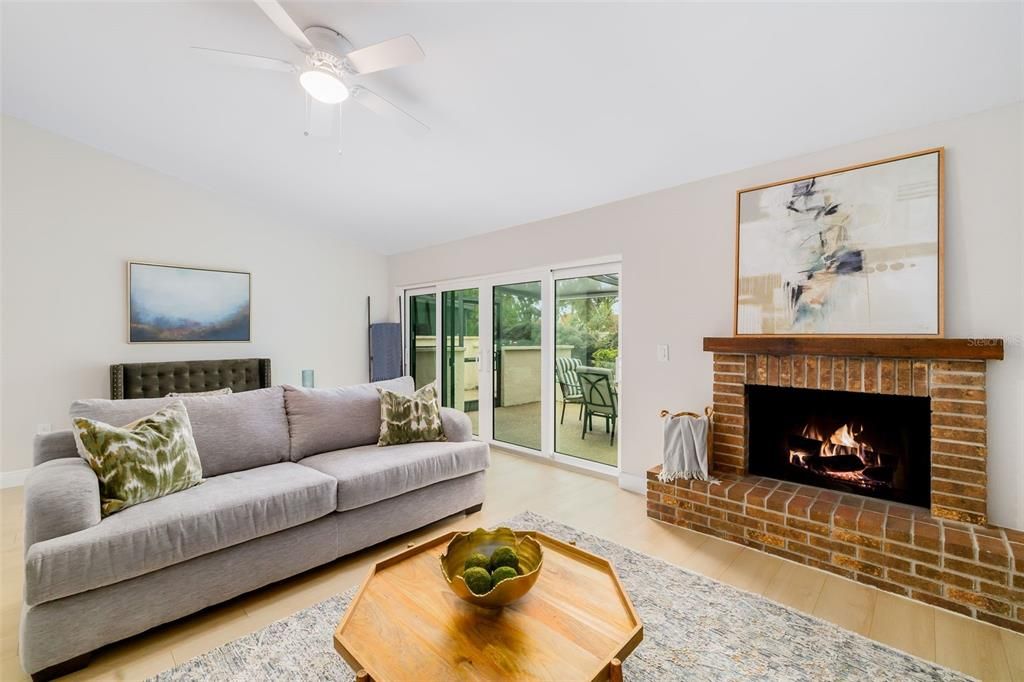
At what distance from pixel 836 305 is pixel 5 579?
4.57m

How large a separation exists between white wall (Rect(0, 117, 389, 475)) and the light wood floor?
1.06 m

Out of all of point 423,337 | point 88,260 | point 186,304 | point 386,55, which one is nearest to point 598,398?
point 423,337

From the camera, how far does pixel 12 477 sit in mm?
3576

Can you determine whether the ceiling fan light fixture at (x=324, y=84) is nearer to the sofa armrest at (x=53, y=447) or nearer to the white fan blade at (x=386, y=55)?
the white fan blade at (x=386, y=55)

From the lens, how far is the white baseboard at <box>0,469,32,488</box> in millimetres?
3535

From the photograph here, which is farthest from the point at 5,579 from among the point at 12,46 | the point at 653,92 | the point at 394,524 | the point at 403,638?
the point at 653,92

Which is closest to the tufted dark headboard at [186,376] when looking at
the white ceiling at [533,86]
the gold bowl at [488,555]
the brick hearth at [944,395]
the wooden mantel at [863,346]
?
the white ceiling at [533,86]

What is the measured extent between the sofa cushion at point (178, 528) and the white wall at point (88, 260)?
2749 mm

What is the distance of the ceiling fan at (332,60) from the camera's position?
188 centimetres

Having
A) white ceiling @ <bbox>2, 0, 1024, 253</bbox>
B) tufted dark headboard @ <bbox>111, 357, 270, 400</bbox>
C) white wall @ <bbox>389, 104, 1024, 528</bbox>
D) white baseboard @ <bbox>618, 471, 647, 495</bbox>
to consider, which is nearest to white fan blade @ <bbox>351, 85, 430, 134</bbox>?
white ceiling @ <bbox>2, 0, 1024, 253</bbox>

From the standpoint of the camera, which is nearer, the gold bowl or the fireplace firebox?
the gold bowl

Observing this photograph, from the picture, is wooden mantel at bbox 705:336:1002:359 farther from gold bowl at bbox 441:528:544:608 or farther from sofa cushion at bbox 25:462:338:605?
sofa cushion at bbox 25:462:338:605

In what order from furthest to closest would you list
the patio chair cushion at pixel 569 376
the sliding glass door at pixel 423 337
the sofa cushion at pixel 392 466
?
1. the sliding glass door at pixel 423 337
2. the patio chair cushion at pixel 569 376
3. the sofa cushion at pixel 392 466

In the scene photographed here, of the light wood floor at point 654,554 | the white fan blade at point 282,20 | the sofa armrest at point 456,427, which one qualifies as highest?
the white fan blade at point 282,20
